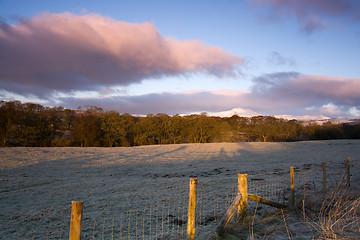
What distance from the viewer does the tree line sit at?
3169 centimetres

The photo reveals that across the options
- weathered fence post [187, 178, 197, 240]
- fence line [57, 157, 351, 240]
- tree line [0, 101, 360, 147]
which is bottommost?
fence line [57, 157, 351, 240]

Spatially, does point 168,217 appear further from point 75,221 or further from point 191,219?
point 75,221

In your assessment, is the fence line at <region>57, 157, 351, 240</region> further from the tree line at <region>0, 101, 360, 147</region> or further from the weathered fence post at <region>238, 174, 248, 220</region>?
the tree line at <region>0, 101, 360, 147</region>

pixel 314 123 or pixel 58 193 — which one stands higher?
pixel 314 123

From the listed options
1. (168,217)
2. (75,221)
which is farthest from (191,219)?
(168,217)

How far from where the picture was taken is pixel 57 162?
1839cm

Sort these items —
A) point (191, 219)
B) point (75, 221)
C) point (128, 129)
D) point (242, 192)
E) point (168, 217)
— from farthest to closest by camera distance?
1. point (128, 129)
2. point (168, 217)
3. point (242, 192)
4. point (191, 219)
5. point (75, 221)

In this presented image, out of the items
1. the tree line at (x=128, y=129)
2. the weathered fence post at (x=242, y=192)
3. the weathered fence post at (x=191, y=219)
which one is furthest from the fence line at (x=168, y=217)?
the tree line at (x=128, y=129)

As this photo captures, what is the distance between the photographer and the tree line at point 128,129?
31.7 metres

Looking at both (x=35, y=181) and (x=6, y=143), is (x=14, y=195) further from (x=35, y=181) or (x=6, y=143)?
(x=6, y=143)

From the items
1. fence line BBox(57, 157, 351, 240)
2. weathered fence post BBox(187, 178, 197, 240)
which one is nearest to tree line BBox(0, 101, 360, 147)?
fence line BBox(57, 157, 351, 240)

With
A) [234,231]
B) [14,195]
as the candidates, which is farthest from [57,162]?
[234,231]

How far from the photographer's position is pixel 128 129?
1713 inches

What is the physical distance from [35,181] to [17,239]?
747cm
